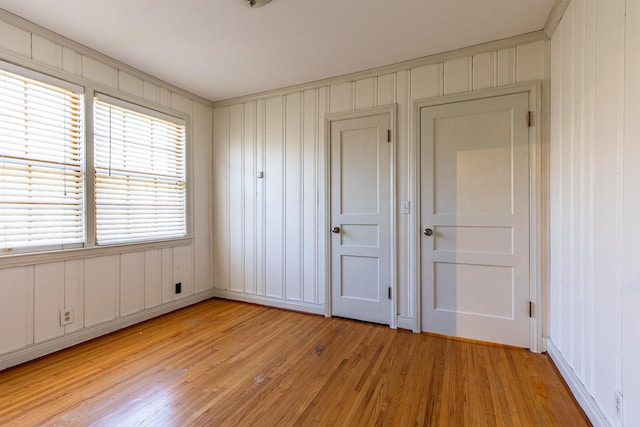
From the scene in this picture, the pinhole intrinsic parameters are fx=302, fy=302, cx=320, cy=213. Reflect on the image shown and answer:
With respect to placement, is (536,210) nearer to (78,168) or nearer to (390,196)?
(390,196)

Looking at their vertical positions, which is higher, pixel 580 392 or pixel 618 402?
pixel 618 402

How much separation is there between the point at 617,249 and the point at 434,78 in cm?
198

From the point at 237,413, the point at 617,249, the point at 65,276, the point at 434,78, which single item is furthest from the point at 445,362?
the point at 65,276

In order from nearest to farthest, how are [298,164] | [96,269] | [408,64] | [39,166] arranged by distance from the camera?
1. [39,166]
2. [96,269]
3. [408,64]
4. [298,164]

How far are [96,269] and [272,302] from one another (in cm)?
177

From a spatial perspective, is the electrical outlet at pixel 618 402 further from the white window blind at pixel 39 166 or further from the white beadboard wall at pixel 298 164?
the white window blind at pixel 39 166

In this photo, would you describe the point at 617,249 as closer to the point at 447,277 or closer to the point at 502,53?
the point at 447,277

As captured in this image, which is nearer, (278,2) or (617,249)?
(617,249)

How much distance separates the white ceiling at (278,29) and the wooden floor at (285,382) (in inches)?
99.8

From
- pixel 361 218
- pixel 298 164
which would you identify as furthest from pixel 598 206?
pixel 298 164

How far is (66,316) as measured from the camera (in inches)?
98.3

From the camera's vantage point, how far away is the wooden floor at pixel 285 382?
1.67m

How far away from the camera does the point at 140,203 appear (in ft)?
10.2

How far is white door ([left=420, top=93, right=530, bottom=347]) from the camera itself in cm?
246
